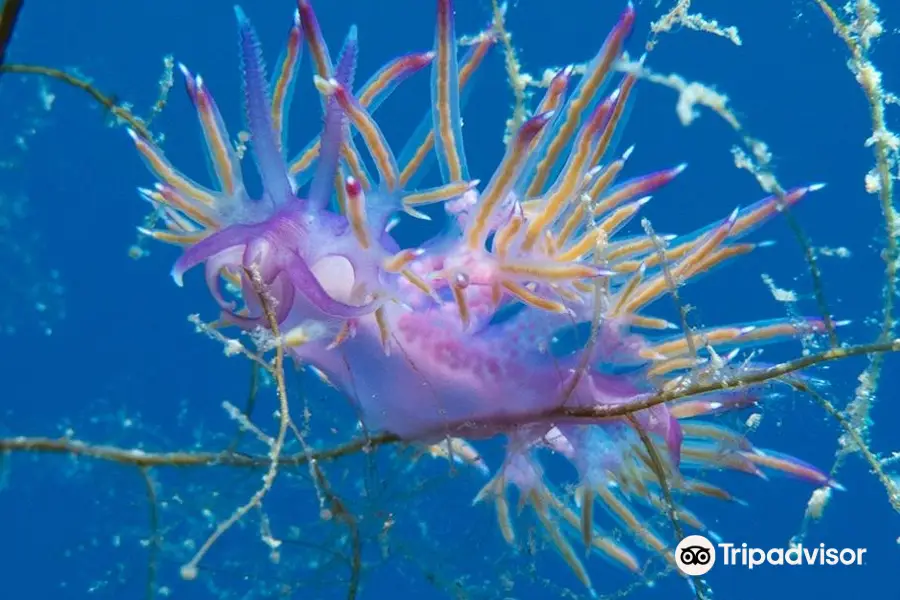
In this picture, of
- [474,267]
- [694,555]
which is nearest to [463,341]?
[474,267]

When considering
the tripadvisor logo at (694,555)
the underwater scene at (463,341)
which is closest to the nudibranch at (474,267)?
the underwater scene at (463,341)

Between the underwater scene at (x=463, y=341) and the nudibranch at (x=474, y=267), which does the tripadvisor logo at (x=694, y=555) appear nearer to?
the underwater scene at (x=463, y=341)

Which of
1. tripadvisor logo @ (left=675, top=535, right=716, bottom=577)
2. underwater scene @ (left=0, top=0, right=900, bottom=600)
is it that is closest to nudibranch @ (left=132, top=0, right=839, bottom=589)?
underwater scene @ (left=0, top=0, right=900, bottom=600)

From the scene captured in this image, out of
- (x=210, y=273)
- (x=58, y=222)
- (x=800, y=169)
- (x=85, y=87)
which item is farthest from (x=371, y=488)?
(x=800, y=169)

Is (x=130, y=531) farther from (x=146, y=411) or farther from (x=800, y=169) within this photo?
(x=800, y=169)

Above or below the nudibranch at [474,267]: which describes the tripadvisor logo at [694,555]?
below

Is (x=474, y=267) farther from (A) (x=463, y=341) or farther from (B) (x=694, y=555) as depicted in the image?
(B) (x=694, y=555)

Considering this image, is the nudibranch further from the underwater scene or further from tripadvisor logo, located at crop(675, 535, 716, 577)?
tripadvisor logo, located at crop(675, 535, 716, 577)

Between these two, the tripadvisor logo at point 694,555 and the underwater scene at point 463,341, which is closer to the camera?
the underwater scene at point 463,341
